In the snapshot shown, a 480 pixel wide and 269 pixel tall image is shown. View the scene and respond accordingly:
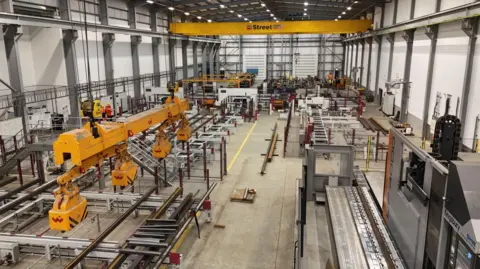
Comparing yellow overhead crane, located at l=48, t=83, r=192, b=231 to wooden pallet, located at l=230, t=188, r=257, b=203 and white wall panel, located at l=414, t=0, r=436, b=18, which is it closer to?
wooden pallet, located at l=230, t=188, r=257, b=203

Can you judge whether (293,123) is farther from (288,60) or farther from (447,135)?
(288,60)

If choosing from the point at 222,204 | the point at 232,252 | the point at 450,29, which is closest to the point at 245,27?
the point at 450,29

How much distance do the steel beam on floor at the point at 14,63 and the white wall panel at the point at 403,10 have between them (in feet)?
64.2

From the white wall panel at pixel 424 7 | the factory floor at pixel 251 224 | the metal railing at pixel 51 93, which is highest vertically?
the white wall panel at pixel 424 7

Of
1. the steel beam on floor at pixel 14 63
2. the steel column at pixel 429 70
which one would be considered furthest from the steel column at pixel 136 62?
the steel column at pixel 429 70

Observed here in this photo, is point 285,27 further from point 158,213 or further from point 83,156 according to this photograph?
point 83,156

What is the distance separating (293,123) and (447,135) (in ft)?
58.5

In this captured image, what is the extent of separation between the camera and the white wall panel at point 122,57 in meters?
23.5

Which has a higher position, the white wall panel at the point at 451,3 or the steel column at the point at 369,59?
the white wall panel at the point at 451,3

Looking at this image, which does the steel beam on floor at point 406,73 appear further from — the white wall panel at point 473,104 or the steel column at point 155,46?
the steel column at point 155,46

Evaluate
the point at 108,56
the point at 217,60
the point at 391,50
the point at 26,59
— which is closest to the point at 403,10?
the point at 391,50

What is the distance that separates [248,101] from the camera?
25.3m

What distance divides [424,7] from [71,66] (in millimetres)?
17918

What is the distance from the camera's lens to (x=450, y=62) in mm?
14562
